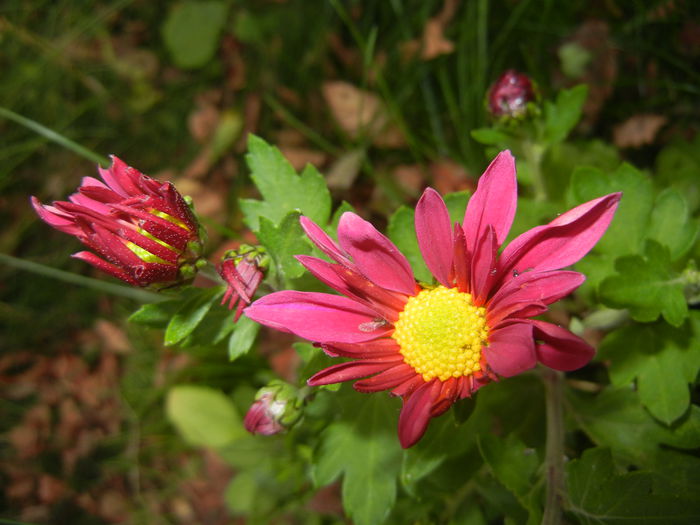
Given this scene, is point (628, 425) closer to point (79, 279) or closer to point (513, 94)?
point (513, 94)

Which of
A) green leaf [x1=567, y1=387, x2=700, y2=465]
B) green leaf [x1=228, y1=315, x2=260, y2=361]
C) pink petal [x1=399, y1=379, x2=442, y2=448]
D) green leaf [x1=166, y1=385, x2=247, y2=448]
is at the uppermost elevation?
pink petal [x1=399, y1=379, x2=442, y2=448]

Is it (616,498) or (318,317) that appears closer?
(318,317)

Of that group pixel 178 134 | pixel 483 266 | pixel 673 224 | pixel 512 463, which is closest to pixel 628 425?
pixel 512 463

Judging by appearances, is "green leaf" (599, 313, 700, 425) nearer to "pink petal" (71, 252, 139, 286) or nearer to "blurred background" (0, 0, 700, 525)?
"blurred background" (0, 0, 700, 525)

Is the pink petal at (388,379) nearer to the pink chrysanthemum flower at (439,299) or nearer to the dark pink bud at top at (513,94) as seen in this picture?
the pink chrysanthemum flower at (439,299)

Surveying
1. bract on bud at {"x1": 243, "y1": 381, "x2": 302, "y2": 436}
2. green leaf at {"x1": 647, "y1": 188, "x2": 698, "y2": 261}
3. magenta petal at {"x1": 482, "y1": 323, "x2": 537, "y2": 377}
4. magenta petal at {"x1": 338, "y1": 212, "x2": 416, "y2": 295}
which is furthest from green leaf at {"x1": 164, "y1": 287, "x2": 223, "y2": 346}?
green leaf at {"x1": 647, "y1": 188, "x2": 698, "y2": 261}

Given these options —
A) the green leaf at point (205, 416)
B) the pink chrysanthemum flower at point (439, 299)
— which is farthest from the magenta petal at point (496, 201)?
the green leaf at point (205, 416)
